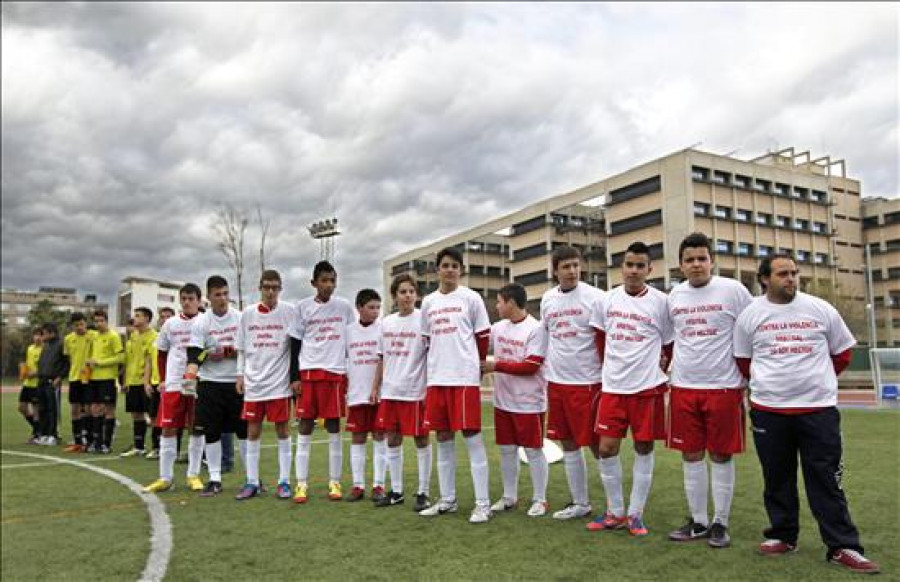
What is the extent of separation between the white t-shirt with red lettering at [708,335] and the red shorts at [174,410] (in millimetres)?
5407

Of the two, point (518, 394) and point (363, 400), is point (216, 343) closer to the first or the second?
point (363, 400)

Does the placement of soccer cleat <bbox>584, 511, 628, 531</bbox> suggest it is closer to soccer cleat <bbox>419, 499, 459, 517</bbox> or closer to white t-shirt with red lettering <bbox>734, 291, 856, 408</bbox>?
soccer cleat <bbox>419, 499, 459, 517</bbox>

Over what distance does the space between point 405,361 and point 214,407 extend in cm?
246

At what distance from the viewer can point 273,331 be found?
23.0 feet

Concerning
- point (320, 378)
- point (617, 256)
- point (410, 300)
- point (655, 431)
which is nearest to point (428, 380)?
point (410, 300)

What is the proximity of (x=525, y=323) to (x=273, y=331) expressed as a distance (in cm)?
269

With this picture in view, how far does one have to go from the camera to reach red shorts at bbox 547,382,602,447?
5402 mm

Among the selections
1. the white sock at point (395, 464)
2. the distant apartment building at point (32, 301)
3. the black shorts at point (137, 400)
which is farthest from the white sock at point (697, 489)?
the distant apartment building at point (32, 301)

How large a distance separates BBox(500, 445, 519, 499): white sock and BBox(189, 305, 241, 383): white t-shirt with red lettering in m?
3.22

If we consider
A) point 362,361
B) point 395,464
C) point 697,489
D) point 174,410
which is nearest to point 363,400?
point 362,361

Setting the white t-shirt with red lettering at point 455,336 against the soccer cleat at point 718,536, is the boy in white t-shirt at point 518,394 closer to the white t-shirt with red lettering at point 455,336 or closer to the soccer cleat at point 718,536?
the white t-shirt with red lettering at point 455,336

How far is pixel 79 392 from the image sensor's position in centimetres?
1149

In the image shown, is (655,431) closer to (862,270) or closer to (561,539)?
(561,539)

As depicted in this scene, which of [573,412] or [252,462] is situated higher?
[573,412]
